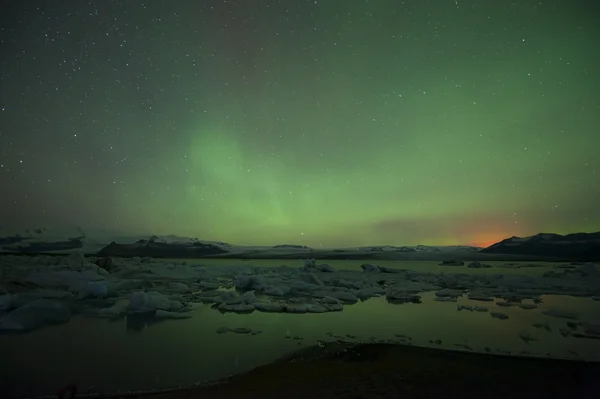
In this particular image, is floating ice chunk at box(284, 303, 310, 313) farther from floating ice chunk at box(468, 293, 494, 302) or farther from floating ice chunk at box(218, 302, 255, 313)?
floating ice chunk at box(468, 293, 494, 302)

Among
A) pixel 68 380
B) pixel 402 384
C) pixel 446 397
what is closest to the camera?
pixel 446 397

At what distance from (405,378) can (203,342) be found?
4.34m

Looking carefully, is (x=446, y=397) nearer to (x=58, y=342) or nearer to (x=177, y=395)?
(x=177, y=395)

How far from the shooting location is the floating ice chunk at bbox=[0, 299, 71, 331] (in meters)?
8.09

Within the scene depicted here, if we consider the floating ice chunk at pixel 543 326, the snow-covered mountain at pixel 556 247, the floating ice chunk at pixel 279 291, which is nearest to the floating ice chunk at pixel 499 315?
the floating ice chunk at pixel 543 326

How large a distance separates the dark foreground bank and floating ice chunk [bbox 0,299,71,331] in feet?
20.9

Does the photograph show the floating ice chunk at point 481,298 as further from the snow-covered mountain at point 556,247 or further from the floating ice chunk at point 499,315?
the snow-covered mountain at point 556,247

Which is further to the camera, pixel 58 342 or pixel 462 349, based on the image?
pixel 58 342

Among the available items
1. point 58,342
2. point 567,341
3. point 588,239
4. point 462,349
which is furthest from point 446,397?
point 588,239

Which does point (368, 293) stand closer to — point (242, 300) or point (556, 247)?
point (242, 300)

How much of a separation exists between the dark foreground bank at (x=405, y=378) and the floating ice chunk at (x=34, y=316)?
6.36m

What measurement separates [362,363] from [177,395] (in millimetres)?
2940

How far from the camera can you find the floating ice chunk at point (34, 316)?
8094 mm

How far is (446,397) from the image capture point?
162 inches
